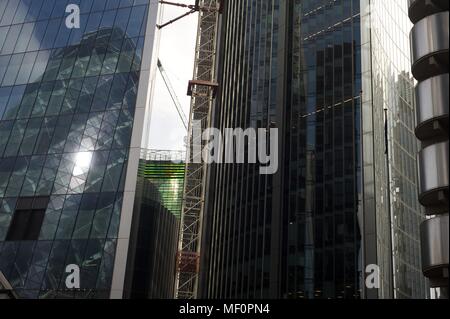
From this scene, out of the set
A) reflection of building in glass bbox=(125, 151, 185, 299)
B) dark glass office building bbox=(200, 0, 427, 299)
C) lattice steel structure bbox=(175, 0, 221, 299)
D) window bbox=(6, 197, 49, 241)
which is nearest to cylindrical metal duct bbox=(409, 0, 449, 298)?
reflection of building in glass bbox=(125, 151, 185, 299)

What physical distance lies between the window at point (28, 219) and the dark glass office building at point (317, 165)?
23353 mm

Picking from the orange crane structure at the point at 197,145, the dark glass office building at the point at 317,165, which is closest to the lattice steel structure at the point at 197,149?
the orange crane structure at the point at 197,145

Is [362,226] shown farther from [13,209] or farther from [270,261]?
[13,209]

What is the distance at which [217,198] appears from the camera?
78750mm

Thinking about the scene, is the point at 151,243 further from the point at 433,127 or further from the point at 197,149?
the point at 433,127

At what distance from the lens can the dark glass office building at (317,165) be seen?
6378 cm

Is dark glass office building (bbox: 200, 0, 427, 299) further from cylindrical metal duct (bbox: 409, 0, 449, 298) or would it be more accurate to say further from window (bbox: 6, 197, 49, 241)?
cylindrical metal duct (bbox: 409, 0, 449, 298)

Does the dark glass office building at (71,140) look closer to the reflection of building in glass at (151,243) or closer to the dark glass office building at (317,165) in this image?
the reflection of building in glass at (151,243)

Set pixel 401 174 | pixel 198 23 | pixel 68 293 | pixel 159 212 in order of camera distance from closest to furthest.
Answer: pixel 68 293
pixel 159 212
pixel 401 174
pixel 198 23

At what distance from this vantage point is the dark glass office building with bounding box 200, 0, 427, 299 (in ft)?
209

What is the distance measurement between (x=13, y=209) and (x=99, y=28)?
19.1 meters

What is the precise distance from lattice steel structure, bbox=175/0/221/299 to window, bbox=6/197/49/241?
23.9 metres

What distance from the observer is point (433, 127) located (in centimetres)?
2980

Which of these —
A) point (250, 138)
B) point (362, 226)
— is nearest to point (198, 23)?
point (250, 138)
